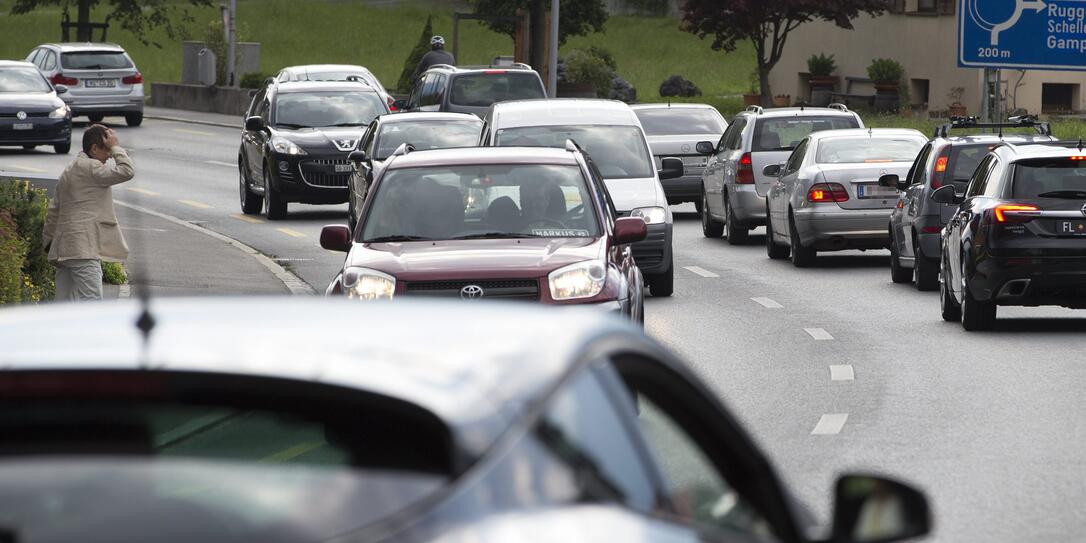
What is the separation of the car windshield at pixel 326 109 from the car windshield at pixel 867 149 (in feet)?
27.2

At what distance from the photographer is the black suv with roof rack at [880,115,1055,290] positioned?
19109 mm

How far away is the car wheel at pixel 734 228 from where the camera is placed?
83.0 feet

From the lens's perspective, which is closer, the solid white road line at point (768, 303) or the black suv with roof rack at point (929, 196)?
the solid white road line at point (768, 303)

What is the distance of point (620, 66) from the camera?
96.2 m

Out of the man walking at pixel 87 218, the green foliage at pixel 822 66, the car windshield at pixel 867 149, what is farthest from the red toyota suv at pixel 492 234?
the green foliage at pixel 822 66

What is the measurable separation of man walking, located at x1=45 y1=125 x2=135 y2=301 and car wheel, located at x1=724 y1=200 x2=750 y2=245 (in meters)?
11.7

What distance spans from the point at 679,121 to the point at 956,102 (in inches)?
1072

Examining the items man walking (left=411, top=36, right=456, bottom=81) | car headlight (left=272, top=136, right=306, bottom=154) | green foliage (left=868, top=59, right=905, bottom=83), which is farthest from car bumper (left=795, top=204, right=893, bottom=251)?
green foliage (left=868, top=59, right=905, bottom=83)

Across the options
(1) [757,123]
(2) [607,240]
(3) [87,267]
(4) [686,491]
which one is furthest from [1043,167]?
(4) [686,491]

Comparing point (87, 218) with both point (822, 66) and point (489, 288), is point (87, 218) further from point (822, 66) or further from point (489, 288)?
point (822, 66)

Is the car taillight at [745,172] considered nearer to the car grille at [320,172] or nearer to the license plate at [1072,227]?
the car grille at [320,172]


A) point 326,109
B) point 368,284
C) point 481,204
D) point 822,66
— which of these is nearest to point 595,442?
point 368,284

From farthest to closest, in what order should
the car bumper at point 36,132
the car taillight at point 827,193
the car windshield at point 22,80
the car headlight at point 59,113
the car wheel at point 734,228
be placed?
the car windshield at point 22,80, the car headlight at point 59,113, the car bumper at point 36,132, the car wheel at point 734,228, the car taillight at point 827,193

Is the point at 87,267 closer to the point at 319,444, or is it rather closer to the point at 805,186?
the point at 805,186
